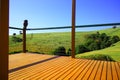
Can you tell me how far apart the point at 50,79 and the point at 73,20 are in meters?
1.95

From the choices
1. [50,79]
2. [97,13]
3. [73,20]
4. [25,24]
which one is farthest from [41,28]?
[97,13]

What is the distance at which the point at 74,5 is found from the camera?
3451 mm

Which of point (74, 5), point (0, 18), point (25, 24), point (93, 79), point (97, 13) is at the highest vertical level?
point (97, 13)

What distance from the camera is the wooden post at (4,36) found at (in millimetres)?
1092

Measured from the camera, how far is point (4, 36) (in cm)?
111

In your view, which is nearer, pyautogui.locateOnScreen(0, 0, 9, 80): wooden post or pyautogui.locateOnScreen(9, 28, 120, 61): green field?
pyautogui.locateOnScreen(0, 0, 9, 80): wooden post

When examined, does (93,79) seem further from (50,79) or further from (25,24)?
(25,24)

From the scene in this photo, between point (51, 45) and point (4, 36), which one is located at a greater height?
point (4, 36)

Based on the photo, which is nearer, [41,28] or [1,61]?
[1,61]

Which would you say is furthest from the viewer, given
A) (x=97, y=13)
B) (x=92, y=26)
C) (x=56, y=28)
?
(x=97, y=13)

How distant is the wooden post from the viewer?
3.58 feet

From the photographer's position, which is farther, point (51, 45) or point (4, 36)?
point (51, 45)

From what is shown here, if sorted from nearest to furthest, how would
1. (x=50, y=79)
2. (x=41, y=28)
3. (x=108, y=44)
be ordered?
(x=50, y=79)
(x=41, y=28)
(x=108, y=44)

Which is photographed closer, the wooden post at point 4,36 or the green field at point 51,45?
the wooden post at point 4,36
